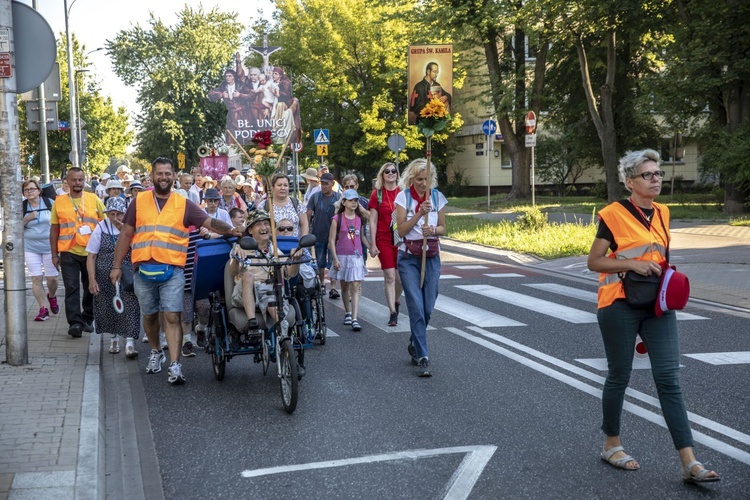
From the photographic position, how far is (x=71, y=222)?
980 cm

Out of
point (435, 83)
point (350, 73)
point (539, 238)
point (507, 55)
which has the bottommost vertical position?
point (539, 238)

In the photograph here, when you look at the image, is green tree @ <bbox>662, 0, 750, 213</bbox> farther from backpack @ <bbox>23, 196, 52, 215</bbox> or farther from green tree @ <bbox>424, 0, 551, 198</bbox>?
backpack @ <bbox>23, 196, 52, 215</bbox>

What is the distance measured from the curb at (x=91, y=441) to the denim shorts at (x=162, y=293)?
71 centimetres

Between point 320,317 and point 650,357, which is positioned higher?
point 650,357

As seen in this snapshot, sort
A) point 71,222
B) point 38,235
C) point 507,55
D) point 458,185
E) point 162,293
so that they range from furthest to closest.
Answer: point 458,185 < point 507,55 < point 38,235 < point 71,222 < point 162,293

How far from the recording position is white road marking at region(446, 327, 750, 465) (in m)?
5.51

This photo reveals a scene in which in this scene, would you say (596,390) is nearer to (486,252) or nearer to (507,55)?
(486,252)

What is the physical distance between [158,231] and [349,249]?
357 cm

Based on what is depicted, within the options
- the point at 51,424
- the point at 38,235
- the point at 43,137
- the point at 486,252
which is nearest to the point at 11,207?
the point at 51,424

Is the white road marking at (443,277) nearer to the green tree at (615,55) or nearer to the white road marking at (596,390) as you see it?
the white road marking at (596,390)

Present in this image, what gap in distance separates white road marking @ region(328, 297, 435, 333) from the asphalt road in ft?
0.92

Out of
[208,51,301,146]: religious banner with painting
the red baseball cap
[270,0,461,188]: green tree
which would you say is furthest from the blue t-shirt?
[270,0,461,188]: green tree

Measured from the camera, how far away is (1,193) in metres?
7.90

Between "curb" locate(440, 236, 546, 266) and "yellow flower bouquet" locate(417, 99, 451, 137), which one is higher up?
"yellow flower bouquet" locate(417, 99, 451, 137)
